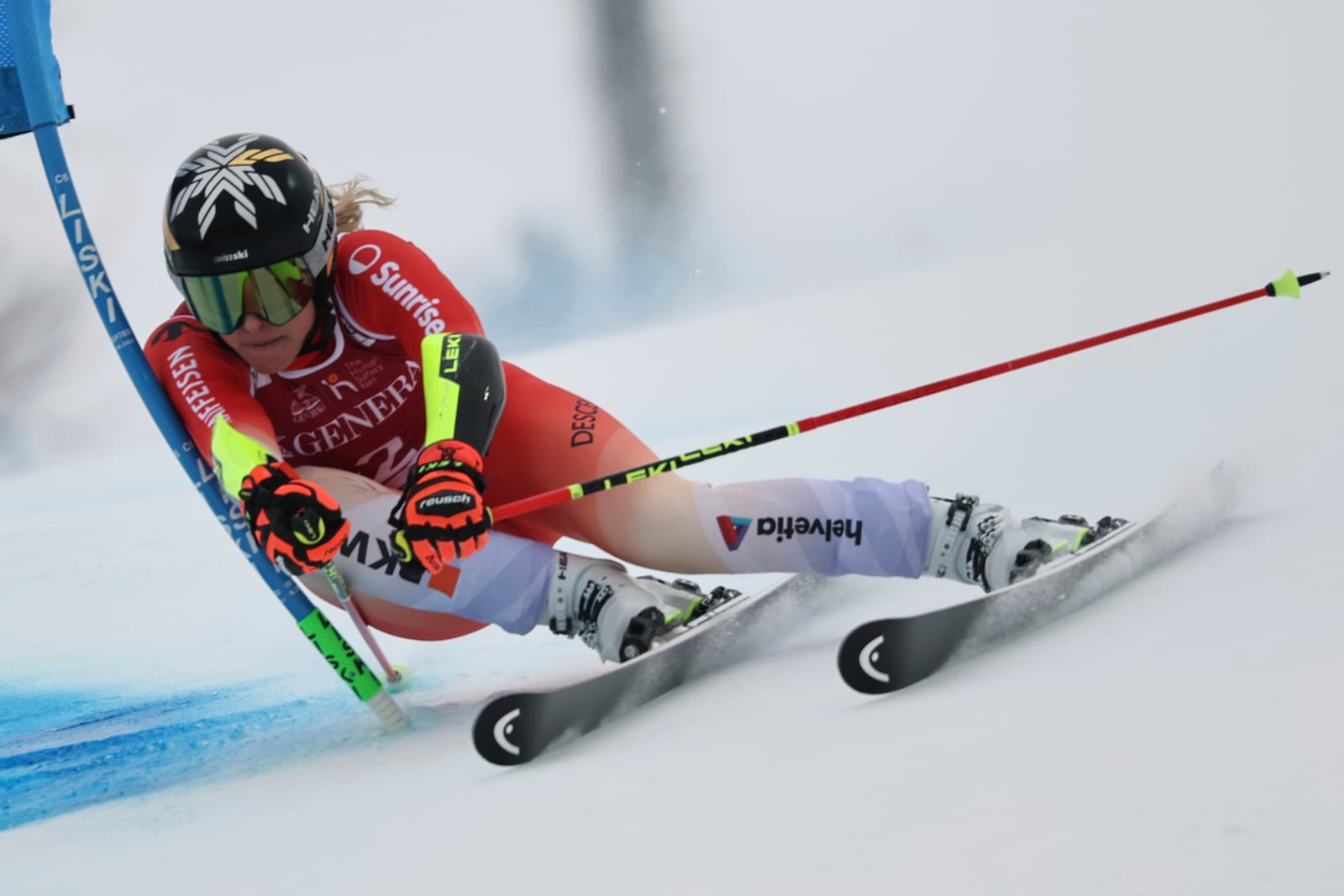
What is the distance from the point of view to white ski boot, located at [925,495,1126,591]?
210 centimetres

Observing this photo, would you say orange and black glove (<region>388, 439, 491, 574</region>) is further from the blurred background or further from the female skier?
the blurred background

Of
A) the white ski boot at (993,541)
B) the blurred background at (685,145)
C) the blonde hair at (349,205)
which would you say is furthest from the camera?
the blurred background at (685,145)

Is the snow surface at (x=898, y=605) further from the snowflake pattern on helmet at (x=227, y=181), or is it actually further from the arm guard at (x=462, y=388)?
the snowflake pattern on helmet at (x=227, y=181)

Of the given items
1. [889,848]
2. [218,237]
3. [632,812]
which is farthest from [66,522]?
[889,848]

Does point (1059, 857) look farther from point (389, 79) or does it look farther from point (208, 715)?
point (389, 79)

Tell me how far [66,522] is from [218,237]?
3.40 meters

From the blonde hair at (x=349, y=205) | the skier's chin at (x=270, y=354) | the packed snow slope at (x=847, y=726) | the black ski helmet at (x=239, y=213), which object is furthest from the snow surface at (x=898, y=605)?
the blonde hair at (x=349, y=205)

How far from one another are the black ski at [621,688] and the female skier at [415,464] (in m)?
0.07

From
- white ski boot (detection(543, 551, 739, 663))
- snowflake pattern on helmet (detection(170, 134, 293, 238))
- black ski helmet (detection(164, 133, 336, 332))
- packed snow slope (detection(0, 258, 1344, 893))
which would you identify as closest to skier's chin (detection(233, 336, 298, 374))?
black ski helmet (detection(164, 133, 336, 332))

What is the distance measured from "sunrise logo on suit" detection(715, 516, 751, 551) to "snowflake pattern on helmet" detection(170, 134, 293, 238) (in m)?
0.95

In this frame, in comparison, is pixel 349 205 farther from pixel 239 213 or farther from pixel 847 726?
pixel 847 726

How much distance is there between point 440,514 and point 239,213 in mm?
620

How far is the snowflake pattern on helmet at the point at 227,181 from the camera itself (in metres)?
1.96

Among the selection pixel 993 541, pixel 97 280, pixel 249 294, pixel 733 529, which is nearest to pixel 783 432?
pixel 733 529
